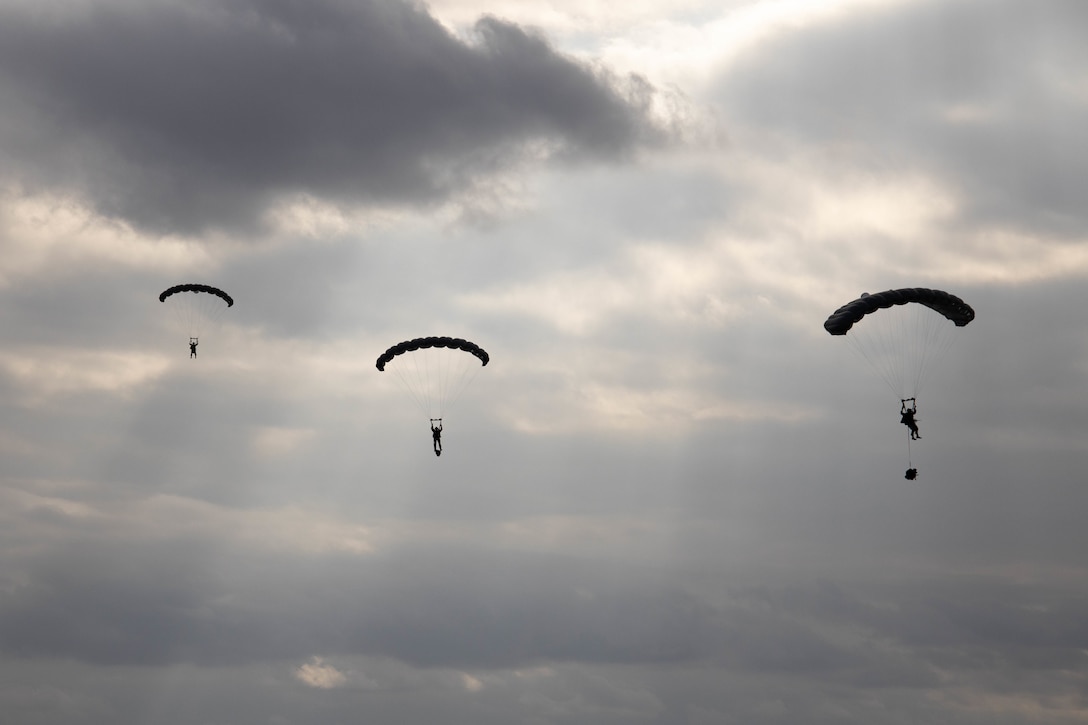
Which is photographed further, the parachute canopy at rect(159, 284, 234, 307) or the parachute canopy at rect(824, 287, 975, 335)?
the parachute canopy at rect(159, 284, 234, 307)

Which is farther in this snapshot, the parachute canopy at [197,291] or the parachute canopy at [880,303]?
the parachute canopy at [197,291]

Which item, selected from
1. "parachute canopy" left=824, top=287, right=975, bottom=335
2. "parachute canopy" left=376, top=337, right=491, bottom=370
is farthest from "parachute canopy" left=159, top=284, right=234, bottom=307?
"parachute canopy" left=824, top=287, right=975, bottom=335

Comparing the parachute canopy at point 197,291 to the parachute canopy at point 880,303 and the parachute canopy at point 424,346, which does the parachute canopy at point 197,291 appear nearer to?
the parachute canopy at point 424,346

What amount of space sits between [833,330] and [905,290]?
5710 mm

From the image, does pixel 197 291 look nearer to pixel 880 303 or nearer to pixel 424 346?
pixel 424 346

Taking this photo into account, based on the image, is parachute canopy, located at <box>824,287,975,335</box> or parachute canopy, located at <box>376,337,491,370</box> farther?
parachute canopy, located at <box>376,337,491,370</box>

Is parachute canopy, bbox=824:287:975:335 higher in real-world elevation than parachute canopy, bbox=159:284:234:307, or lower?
lower

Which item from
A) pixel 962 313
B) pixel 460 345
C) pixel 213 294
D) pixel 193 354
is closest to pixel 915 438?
pixel 962 313

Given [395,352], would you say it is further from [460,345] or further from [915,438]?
[915,438]

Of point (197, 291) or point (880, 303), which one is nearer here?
point (880, 303)

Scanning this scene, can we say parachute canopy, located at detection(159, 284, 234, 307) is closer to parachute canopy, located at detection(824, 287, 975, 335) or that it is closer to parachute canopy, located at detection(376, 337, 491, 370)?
parachute canopy, located at detection(376, 337, 491, 370)

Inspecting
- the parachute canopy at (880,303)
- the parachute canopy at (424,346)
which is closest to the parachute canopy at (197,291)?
the parachute canopy at (424,346)

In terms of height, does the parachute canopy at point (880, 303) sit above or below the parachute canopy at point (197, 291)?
below

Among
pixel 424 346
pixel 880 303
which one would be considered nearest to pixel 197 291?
pixel 424 346
